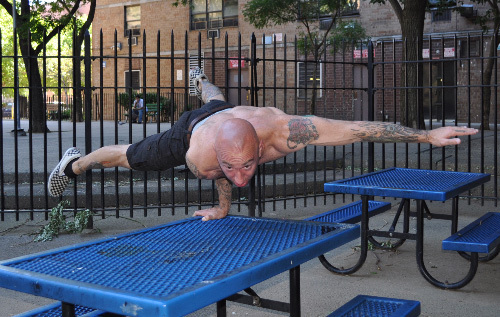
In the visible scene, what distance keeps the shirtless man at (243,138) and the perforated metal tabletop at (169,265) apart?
1.43 ft

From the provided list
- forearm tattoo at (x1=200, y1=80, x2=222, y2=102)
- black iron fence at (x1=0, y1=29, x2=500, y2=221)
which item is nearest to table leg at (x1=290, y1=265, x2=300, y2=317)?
forearm tattoo at (x1=200, y1=80, x2=222, y2=102)

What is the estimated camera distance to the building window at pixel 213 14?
27875 mm

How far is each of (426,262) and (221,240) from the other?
312 cm

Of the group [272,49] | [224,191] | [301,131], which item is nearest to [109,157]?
[224,191]

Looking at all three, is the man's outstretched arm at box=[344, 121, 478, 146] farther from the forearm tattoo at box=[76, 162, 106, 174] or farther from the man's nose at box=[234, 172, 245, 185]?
the forearm tattoo at box=[76, 162, 106, 174]

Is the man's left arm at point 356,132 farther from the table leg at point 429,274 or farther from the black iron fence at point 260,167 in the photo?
the black iron fence at point 260,167

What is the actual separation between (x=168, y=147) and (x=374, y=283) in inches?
83.3

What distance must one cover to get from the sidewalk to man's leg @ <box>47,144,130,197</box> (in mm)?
789

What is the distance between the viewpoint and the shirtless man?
3072 millimetres

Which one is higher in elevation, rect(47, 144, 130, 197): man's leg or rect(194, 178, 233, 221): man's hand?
rect(47, 144, 130, 197): man's leg

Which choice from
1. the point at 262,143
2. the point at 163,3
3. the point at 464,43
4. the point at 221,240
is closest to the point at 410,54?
the point at 262,143

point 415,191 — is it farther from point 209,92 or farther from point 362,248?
point 209,92

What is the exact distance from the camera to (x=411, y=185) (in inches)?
180

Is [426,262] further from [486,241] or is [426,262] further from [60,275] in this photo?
[60,275]
